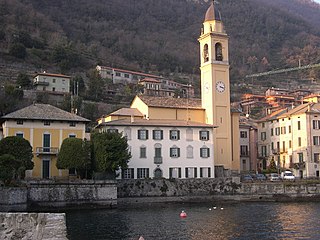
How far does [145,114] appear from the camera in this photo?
2379 inches

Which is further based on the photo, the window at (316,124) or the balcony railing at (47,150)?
the window at (316,124)

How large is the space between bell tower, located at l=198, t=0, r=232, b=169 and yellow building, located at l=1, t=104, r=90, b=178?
19610 mm

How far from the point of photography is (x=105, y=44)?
160 metres

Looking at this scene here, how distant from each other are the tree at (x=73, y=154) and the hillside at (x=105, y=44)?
4941 centimetres

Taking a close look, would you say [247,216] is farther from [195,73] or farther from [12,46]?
[195,73]

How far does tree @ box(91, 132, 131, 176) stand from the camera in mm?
46406

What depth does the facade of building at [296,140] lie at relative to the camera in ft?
213

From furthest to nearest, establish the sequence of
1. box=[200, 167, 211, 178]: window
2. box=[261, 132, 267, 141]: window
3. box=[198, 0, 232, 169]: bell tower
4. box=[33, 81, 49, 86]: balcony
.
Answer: box=[33, 81, 49, 86]: balcony → box=[261, 132, 267, 141]: window → box=[198, 0, 232, 169]: bell tower → box=[200, 167, 211, 178]: window

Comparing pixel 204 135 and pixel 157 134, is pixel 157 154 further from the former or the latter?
pixel 204 135

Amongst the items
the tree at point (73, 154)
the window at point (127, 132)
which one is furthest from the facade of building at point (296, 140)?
the tree at point (73, 154)

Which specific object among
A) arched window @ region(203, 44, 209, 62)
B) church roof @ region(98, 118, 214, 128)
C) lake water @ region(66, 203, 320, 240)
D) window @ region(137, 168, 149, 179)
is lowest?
lake water @ region(66, 203, 320, 240)

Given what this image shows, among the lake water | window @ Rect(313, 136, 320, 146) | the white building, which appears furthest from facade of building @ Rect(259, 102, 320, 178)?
the lake water

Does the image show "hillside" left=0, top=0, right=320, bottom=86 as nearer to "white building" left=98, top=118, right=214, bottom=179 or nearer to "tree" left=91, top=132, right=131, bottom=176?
"white building" left=98, top=118, right=214, bottom=179

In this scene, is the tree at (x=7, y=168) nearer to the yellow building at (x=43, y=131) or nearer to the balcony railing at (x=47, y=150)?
the yellow building at (x=43, y=131)
